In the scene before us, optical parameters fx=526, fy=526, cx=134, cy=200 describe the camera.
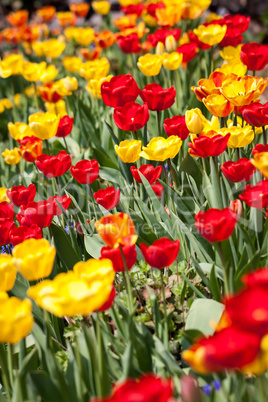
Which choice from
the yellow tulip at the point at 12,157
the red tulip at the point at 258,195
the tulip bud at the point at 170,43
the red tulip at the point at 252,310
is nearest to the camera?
the red tulip at the point at 252,310

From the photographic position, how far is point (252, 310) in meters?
0.90

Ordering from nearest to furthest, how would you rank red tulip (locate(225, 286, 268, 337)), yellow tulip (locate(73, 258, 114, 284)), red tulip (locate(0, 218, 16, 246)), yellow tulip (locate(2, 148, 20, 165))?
red tulip (locate(225, 286, 268, 337)) → yellow tulip (locate(73, 258, 114, 284)) → red tulip (locate(0, 218, 16, 246)) → yellow tulip (locate(2, 148, 20, 165))

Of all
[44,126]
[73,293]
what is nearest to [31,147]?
[44,126]

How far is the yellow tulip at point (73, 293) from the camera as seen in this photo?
1.16 metres

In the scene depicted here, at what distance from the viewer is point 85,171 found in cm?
207

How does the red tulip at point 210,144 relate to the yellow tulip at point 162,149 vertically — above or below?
above

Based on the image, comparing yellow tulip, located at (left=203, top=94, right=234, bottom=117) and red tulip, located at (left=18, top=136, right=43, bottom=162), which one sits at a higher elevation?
yellow tulip, located at (left=203, top=94, right=234, bottom=117)

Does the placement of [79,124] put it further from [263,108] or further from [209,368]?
[209,368]

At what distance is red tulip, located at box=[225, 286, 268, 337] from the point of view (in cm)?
89

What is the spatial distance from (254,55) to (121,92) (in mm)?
694

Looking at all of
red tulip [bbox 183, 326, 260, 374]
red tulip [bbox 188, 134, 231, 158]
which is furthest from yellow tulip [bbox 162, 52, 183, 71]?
red tulip [bbox 183, 326, 260, 374]

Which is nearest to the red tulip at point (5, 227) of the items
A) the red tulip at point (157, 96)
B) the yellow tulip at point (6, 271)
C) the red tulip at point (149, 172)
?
the yellow tulip at point (6, 271)

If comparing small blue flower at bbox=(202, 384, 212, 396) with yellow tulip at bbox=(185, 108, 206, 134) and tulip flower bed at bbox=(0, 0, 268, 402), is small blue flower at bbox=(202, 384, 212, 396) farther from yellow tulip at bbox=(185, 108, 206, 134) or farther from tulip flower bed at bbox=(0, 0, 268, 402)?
yellow tulip at bbox=(185, 108, 206, 134)

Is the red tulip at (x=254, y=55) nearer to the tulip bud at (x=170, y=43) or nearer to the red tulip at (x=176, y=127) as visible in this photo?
the red tulip at (x=176, y=127)
